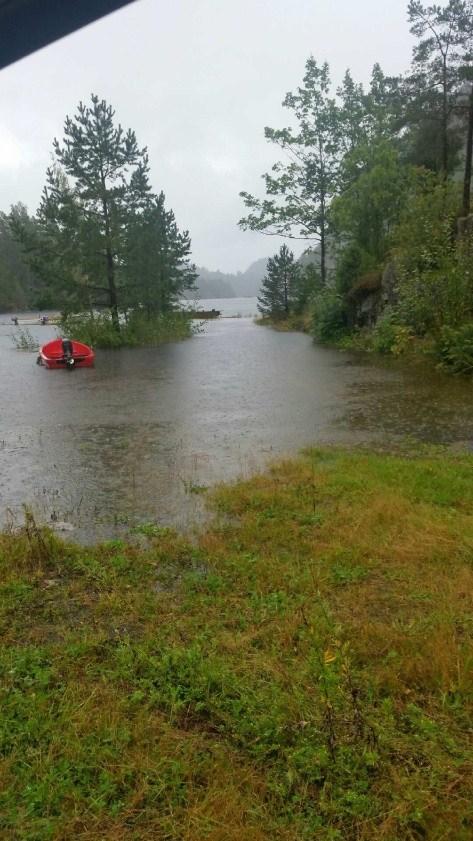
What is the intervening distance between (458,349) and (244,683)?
1068 cm

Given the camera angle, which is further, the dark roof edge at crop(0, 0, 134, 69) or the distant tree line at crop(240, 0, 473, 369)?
the distant tree line at crop(240, 0, 473, 369)

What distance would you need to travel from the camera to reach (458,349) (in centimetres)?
1169

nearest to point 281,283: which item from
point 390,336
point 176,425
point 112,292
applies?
point 112,292

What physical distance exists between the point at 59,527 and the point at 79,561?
3.03 feet

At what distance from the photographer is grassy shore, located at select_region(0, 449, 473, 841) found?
1945 millimetres

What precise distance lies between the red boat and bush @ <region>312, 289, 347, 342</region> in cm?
1001

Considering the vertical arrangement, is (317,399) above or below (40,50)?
below

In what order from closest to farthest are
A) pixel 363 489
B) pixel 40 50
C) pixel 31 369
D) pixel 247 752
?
1. pixel 40 50
2. pixel 247 752
3. pixel 363 489
4. pixel 31 369

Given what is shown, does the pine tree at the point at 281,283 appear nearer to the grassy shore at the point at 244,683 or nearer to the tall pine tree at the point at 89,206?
the tall pine tree at the point at 89,206

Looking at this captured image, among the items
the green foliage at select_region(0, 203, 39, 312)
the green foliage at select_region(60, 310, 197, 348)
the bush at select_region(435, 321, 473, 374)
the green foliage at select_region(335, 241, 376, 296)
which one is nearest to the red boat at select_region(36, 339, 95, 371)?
the green foliage at select_region(60, 310, 197, 348)

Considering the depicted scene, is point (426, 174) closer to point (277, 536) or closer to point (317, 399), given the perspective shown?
point (317, 399)

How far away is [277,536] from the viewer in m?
4.31

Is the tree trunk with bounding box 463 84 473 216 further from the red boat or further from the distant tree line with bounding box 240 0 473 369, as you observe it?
the red boat

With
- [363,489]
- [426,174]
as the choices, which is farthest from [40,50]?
[426,174]
